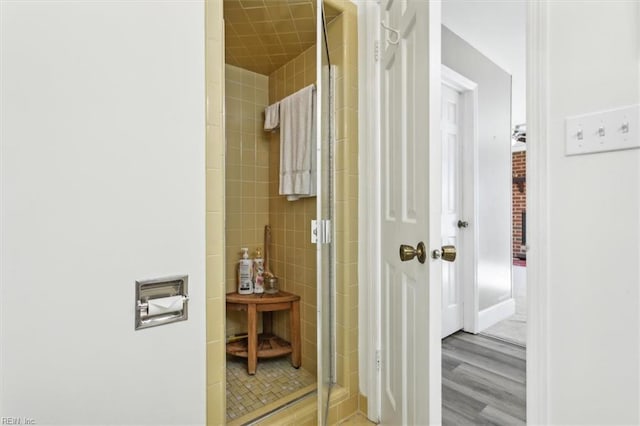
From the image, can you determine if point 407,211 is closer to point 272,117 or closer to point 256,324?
point 256,324

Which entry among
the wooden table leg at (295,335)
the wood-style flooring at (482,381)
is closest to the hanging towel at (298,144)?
the wooden table leg at (295,335)

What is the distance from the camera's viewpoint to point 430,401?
951 millimetres

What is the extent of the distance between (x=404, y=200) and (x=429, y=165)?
10.2 inches

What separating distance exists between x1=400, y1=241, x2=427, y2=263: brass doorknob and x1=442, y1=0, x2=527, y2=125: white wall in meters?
1.94

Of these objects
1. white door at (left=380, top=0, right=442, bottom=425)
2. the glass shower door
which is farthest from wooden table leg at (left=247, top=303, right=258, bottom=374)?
white door at (left=380, top=0, right=442, bottom=425)

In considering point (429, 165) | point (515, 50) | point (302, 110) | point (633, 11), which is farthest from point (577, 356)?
point (515, 50)

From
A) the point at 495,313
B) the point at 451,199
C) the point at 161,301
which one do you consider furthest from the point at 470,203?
the point at 161,301

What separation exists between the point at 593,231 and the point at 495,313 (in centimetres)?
246

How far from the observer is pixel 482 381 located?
6.27 feet

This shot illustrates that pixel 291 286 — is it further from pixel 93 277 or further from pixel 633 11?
pixel 633 11

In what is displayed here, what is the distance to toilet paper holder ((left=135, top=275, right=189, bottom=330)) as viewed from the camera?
33.0 inches

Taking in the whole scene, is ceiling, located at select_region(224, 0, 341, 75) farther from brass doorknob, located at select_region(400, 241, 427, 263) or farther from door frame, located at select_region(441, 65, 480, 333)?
door frame, located at select_region(441, 65, 480, 333)

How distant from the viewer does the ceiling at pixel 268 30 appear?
1625mm

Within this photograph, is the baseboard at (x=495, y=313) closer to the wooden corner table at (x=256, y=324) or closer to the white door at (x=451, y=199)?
the white door at (x=451, y=199)
